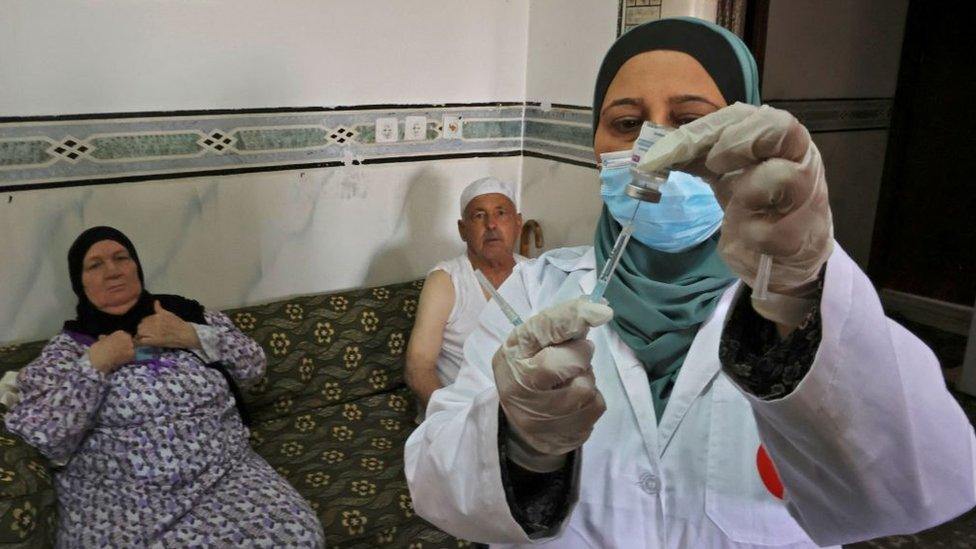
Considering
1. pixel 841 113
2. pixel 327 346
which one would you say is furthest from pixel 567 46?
pixel 841 113

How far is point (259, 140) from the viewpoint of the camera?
2.72 meters

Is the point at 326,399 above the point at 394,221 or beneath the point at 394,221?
beneath

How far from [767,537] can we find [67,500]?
5.88 ft

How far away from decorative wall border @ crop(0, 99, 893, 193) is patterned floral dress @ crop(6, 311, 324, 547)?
0.59 m

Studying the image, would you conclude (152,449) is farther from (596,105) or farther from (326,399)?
(596,105)

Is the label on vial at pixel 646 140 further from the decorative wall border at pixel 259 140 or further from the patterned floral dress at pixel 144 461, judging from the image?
the decorative wall border at pixel 259 140

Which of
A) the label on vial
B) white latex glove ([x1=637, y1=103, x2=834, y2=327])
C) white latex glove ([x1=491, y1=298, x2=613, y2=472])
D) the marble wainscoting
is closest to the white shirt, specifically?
the marble wainscoting

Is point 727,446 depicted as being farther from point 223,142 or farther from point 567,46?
point 567,46

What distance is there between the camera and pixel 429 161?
313 cm

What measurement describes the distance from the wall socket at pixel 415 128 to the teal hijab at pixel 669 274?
1838 millimetres

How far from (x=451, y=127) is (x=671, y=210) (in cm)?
212

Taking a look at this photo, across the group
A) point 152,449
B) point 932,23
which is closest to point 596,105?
point 152,449

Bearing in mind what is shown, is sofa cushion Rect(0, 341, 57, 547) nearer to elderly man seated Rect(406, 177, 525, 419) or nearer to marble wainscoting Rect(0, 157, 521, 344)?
marble wainscoting Rect(0, 157, 521, 344)

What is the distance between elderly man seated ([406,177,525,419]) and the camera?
2637 millimetres
